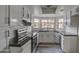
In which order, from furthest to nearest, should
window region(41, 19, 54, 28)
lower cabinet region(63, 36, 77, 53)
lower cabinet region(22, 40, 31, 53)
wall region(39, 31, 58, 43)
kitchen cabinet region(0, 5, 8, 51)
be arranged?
window region(41, 19, 54, 28), wall region(39, 31, 58, 43), lower cabinet region(63, 36, 77, 53), lower cabinet region(22, 40, 31, 53), kitchen cabinet region(0, 5, 8, 51)

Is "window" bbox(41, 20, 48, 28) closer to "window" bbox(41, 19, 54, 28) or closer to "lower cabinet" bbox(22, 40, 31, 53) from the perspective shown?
"window" bbox(41, 19, 54, 28)

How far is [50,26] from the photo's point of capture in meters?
8.52

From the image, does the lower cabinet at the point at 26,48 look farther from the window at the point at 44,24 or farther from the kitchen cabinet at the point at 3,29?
the window at the point at 44,24

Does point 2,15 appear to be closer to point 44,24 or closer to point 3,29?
point 3,29

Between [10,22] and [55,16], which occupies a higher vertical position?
[55,16]

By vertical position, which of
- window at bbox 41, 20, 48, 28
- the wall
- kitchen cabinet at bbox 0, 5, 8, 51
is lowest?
the wall

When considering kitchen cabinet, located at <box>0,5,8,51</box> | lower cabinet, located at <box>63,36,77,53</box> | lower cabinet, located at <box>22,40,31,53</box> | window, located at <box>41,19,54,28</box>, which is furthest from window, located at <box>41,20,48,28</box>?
kitchen cabinet, located at <box>0,5,8,51</box>

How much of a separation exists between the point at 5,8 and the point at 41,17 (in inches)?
259

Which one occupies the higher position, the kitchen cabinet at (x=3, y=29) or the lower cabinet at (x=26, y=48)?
the kitchen cabinet at (x=3, y=29)

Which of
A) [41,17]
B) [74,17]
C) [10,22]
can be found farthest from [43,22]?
[10,22]

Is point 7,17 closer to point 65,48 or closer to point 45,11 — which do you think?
point 65,48

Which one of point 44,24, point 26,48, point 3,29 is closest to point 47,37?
A: point 44,24

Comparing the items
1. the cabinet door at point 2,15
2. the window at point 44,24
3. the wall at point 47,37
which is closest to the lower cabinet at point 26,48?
the cabinet door at point 2,15

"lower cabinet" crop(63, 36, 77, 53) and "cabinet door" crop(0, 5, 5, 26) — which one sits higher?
"cabinet door" crop(0, 5, 5, 26)
